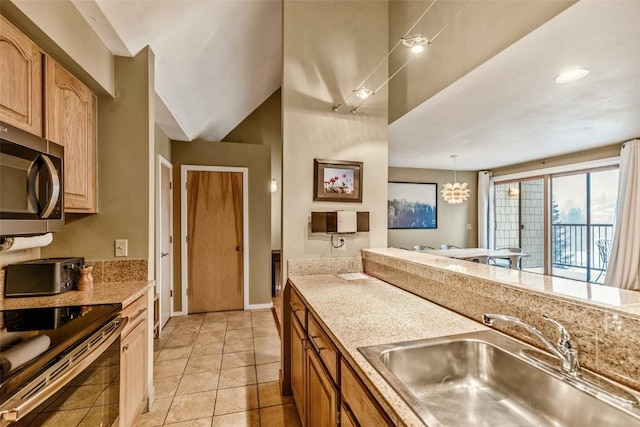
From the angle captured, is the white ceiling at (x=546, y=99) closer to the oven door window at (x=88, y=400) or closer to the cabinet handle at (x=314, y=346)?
the cabinet handle at (x=314, y=346)

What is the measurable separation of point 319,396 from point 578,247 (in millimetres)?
6191

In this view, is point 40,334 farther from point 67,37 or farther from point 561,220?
point 561,220

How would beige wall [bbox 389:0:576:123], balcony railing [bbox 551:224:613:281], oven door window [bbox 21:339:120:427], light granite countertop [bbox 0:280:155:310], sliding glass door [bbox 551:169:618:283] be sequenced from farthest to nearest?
1. balcony railing [bbox 551:224:613:281]
2. sliding glass door [bbox 551:169:618:283]
3. beige wall [bbox 389:0:576:123]
4. light granite countertop [bbox 0:280:155:310]
5. oven door window [bbox 21:339:120:427]

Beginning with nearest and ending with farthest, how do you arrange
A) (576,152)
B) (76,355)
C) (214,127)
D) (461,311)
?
(76,355), (461,311), (214,127), (576,152)

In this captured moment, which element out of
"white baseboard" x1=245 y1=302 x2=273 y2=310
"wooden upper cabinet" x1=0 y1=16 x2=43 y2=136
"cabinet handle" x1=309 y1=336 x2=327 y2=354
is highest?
"wooden upper cabinet" x1=0 y1=16 x2=43 y2=136

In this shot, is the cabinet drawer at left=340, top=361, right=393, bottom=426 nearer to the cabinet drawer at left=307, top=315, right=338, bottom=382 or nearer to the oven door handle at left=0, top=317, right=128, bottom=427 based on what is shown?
the cabinet drawer at left=307, top=315, right=338, bottom=382

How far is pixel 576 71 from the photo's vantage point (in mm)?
2348

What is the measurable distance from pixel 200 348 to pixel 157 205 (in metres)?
1.60

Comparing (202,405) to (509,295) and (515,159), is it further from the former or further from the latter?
(515,159)

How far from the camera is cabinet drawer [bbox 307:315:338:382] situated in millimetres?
1230

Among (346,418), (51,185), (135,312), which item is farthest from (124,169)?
(346,418)

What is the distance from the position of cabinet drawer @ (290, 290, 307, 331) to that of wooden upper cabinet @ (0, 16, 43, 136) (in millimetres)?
1718

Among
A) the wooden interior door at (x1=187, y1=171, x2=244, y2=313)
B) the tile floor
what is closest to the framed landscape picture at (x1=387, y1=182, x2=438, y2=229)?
the wooden interior door at (x1=187, y1=171, x2=244, y2=313)

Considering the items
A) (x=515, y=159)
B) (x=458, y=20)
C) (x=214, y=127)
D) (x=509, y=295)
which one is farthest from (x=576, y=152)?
(x=214, y=127)
